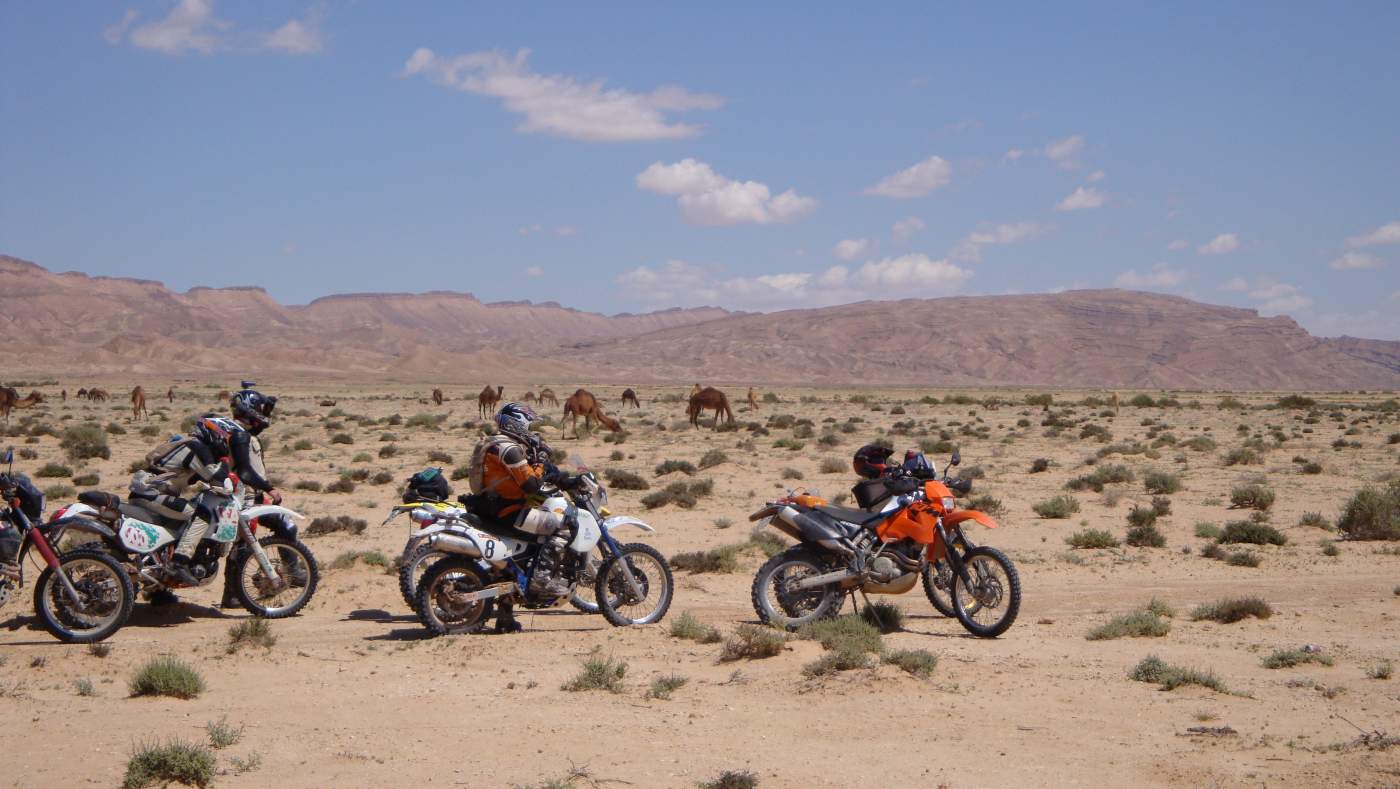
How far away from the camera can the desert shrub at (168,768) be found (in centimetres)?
600

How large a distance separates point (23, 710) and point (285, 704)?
4.93ft

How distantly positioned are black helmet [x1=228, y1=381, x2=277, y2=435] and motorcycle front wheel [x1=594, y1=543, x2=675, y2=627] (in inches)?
124

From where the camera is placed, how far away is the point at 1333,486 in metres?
21.2

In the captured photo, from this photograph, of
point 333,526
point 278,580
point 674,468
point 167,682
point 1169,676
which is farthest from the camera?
point 674,468

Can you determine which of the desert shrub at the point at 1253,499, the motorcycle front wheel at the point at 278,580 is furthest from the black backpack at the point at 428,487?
the desert shrub at the point at 1253,499

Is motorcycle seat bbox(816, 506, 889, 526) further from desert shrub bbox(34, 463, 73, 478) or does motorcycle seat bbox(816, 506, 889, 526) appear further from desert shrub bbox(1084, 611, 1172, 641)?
desert shrub bbox(34, 463, 73, 478)

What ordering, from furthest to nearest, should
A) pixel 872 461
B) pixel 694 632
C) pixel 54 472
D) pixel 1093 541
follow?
1. pixel 54 472
2. pixel 1093 541
3. pixel 872 461
4. pixel 694 632

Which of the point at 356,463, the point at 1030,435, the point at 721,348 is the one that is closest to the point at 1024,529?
the point at 356,463

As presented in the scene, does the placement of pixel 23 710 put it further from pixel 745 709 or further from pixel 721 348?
pixel 721 348

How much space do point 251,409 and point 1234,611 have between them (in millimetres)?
8384

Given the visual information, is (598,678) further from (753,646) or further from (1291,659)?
(1291,659)

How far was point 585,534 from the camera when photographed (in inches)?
372

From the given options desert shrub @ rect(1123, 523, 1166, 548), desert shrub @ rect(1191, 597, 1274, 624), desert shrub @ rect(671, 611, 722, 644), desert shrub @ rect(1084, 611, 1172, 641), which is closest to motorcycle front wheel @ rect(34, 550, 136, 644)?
desert shrub @ rect(671, 611, 722, 644)

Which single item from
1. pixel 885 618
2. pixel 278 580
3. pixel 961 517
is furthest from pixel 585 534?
pixel 961 517
